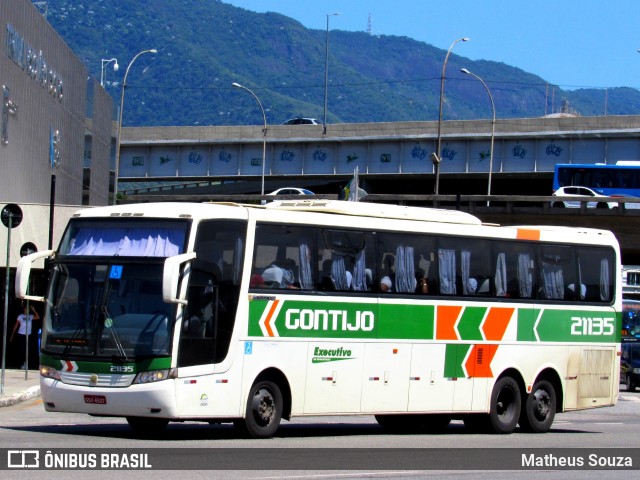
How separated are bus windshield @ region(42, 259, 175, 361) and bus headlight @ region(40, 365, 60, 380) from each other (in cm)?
22

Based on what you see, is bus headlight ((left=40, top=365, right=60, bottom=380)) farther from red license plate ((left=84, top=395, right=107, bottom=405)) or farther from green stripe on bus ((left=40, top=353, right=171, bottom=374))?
red license plate ((left=84, top=395, right=107, bottom=405))

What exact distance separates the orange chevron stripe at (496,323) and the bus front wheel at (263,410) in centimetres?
437

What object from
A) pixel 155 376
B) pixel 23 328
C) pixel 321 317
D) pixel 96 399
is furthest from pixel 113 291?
pixel 23 328

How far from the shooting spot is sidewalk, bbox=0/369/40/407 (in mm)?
22081

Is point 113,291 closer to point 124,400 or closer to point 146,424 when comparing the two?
point 124,400

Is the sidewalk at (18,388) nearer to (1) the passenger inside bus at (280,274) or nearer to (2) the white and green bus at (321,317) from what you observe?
(2) the white and green bus at (321,317)

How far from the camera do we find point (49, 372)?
15.6 metres

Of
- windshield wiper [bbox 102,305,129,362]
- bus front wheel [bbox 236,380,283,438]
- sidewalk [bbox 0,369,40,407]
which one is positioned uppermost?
windshield wiper [bbox 102,305,129,362]

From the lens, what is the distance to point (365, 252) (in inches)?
694

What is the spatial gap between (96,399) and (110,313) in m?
1.06

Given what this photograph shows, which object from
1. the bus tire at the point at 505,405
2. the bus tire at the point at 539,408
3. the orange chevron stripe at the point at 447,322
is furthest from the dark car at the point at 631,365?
the orange chevron stripe at the point at 447,322

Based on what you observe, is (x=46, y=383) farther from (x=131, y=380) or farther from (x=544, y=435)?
(x=544, y=435)

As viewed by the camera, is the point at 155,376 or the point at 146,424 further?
the point at 146,424

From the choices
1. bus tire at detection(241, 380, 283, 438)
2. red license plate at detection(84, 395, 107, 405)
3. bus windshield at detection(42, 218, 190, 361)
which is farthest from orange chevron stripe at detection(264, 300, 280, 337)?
red license plate at detection(84, 395, 107, 405)
